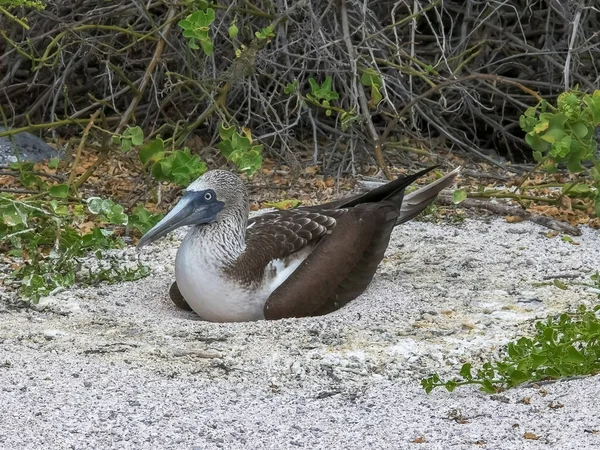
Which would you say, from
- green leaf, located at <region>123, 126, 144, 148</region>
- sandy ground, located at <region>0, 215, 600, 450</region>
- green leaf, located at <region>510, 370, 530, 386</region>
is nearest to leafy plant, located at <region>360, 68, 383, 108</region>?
sandy ground, located at <region>0, 215, 600, 450</region>

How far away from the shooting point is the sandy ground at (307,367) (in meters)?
4.12

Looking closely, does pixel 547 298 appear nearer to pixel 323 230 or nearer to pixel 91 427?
pixel 323 230

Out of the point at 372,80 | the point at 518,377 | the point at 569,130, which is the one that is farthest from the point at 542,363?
the point at 372,80

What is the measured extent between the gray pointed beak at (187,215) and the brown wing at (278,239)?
248mm

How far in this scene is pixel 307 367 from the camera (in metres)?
4.93

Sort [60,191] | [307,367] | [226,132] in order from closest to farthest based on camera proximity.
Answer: [307,367], [60,191], [226,132]

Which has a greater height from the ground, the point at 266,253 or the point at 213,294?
the point at 266,253

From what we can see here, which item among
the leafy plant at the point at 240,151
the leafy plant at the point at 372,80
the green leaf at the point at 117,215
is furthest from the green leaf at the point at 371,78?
the green leaf at the point at 117,215

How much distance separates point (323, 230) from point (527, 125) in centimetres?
160

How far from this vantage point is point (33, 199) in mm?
6992

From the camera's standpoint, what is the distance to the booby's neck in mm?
5828

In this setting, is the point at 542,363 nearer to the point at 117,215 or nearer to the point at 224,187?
the point at 224,187

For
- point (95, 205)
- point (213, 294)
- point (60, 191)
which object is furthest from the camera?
point (60, 191)

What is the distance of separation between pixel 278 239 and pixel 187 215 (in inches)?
18.9
